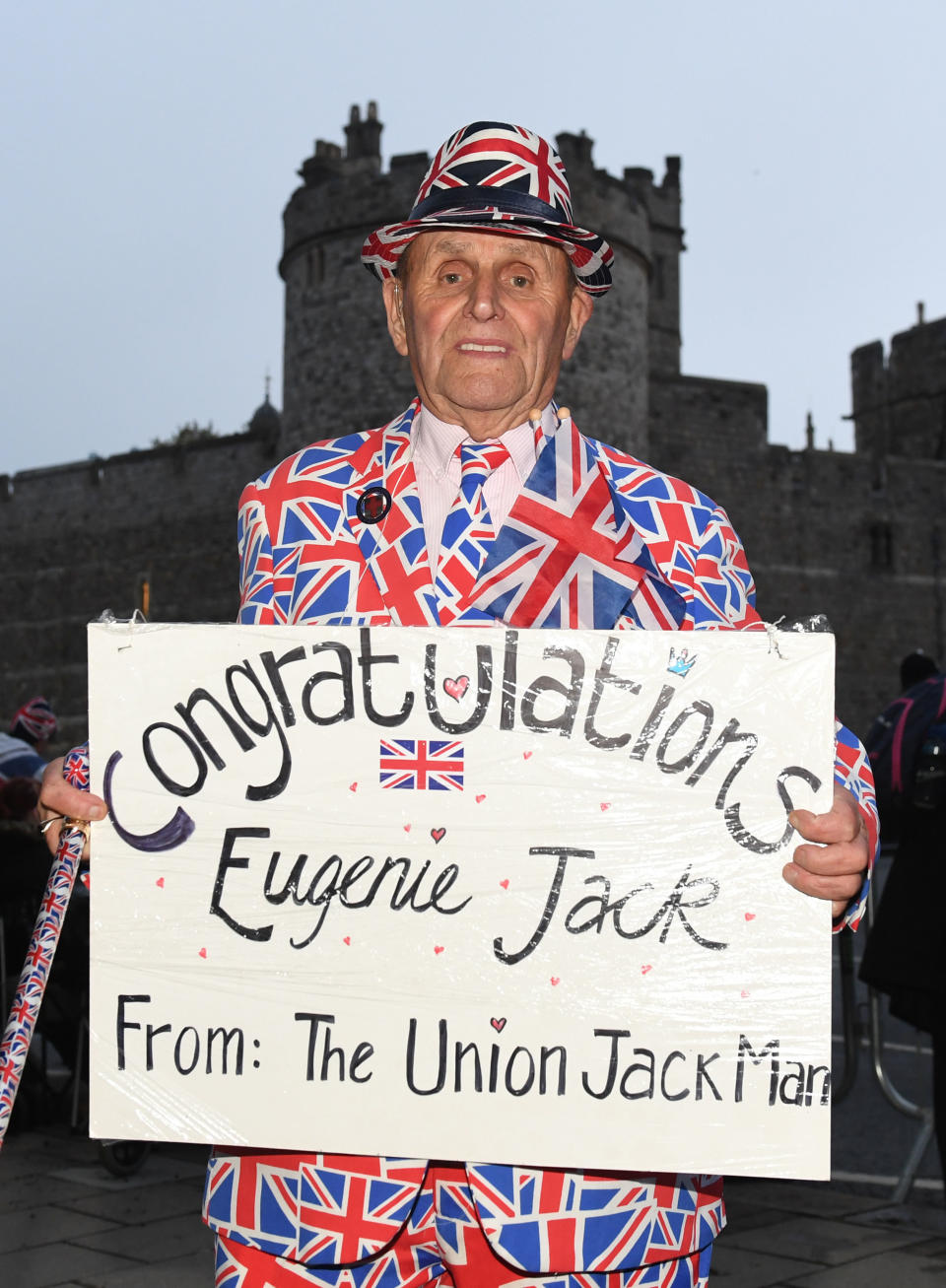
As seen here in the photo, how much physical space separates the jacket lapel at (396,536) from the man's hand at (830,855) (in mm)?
477

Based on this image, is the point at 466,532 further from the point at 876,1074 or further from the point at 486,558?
the point at 876,1074

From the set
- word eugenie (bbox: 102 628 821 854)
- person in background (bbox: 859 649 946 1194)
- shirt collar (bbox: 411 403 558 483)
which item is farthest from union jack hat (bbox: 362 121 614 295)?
person in background (bbox: 859 649 946 1194)

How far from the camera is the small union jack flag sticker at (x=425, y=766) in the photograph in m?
1.70

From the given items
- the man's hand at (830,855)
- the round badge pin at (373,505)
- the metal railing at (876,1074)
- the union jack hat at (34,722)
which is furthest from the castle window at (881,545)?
the man's hand at (830,855)

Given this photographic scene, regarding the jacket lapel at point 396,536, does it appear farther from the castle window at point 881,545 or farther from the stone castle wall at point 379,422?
the castle window at point 881,545

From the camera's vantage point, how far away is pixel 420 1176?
1737 mm

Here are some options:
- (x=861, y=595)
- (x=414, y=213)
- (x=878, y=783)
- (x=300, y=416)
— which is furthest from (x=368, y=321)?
(x=414, y=213)

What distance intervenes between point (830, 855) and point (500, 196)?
863mm

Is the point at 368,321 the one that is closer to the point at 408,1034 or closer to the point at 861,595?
the point at 861,595

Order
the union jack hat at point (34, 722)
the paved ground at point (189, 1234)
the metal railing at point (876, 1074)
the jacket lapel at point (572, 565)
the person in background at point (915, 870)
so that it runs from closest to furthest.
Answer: the jacket lapel at point (572, 565) → the paved ground at point (189, 1234) → the person in background at point (915, 870) → the metal railing at point (876, 1074) → the union jack hat at point (34, 722)

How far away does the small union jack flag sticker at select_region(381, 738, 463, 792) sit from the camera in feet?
5.59

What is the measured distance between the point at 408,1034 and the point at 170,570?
93.3 ft

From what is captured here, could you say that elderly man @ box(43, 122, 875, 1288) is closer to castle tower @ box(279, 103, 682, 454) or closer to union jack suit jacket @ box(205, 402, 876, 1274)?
union jack suit jacket @ box(205, 402, 876, 1274)

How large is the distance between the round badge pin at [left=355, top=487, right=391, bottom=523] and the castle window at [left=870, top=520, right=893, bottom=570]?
29.7 metres
